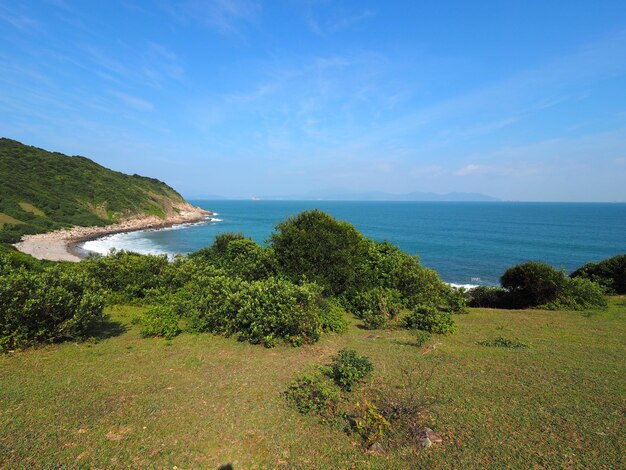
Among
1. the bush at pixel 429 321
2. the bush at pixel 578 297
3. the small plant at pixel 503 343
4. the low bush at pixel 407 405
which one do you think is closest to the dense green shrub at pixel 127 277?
the bush at pixel 429 321

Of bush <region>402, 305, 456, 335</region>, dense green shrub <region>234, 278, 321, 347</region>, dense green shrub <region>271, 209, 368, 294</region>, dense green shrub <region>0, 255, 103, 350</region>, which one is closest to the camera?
dense green shrub <region>0, 255, 103, 350</region>

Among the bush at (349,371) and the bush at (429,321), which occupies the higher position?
the bush at (349,371)

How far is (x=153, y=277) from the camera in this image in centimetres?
1633

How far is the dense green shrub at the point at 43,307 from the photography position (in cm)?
845

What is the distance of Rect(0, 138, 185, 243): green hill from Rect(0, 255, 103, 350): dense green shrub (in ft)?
167

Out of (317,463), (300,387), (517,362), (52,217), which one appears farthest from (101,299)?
(52,217)

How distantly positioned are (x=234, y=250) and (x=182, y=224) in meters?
81.2

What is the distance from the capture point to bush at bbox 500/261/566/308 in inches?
691

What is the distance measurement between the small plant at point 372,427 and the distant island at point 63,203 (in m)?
48.8

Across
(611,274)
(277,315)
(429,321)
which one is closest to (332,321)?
(277,315)

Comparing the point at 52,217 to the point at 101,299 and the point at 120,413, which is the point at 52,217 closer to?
the point at 101,299

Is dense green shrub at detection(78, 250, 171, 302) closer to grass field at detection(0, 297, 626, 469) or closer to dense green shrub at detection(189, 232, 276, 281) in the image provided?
dense green shrub at detection(189, 232, 276, 281)

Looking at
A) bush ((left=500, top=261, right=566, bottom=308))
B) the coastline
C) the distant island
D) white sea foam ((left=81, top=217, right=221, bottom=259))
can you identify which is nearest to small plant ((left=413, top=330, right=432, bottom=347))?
bush ((left=500, top=261, right=566, bottom=308))

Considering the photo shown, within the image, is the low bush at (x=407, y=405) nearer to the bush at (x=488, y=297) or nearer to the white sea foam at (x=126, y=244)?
the bush at (x=488, y=297)
